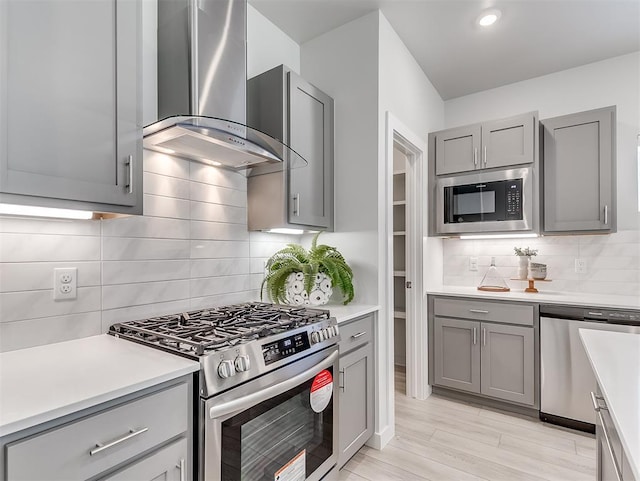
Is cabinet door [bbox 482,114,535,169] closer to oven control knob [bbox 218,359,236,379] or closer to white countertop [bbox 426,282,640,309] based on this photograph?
white countertop [bbox 426,282,640,309]

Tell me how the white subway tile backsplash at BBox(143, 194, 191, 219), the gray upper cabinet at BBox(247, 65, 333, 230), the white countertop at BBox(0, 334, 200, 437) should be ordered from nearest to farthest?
the white countertop at BBox(0, 334, 200, 437), the white subway tile backsplash at BBox(143, 194, 191, 219), the gray upper cabinet at BBox(247, 65, 333, 230)

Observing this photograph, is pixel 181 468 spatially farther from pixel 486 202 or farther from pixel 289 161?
pixel 486 202

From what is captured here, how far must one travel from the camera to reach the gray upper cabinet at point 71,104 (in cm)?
102

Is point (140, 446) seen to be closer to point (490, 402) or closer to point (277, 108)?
point (277, 108)

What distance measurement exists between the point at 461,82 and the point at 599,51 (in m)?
1.03

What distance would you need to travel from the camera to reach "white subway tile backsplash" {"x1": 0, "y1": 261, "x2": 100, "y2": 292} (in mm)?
1261

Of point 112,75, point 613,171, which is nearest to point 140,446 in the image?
point 112,75

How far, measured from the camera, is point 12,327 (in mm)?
1261

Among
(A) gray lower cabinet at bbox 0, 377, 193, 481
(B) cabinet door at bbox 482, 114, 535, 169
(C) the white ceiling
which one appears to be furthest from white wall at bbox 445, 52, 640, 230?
(A) gray lower cabinet at bbox 0, 377, 193, 481

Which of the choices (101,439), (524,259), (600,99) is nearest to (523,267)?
(524,259)

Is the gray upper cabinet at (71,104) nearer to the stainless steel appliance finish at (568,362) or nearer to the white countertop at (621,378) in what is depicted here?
the white countertop at (621,378)

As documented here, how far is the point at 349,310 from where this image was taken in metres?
2.07

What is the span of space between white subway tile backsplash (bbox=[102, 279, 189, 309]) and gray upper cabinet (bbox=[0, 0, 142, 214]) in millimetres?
460

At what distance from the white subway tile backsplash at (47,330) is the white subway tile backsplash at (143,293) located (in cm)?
8
